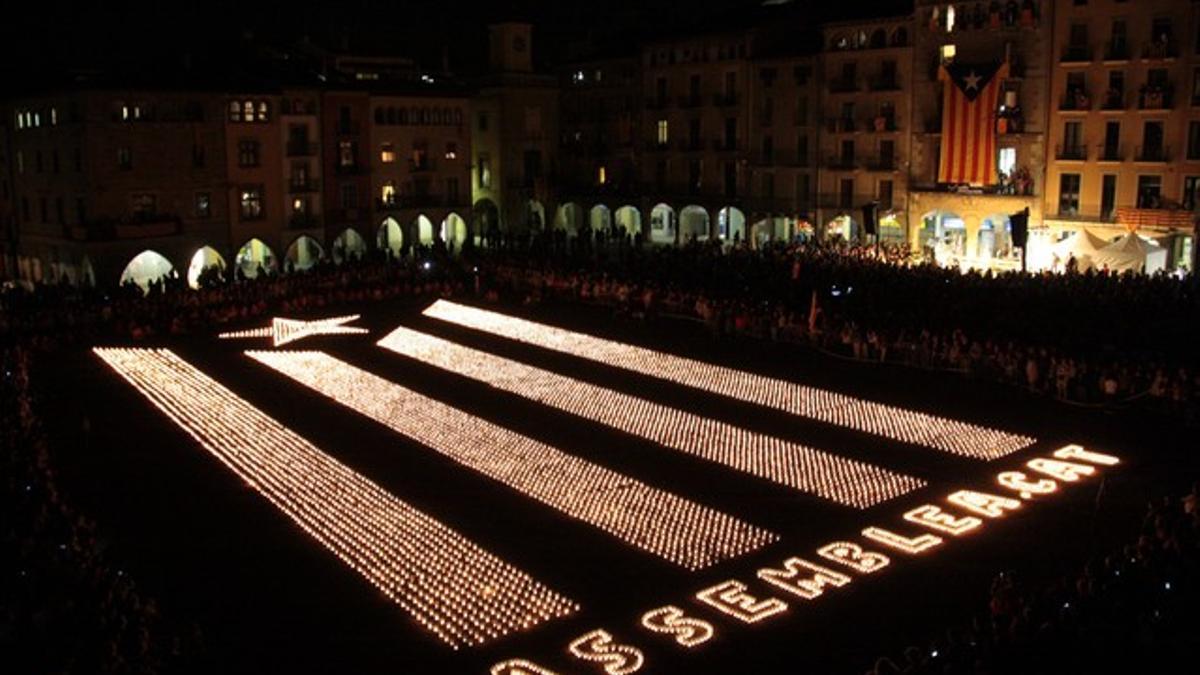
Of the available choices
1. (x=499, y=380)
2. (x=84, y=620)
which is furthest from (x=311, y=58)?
(x=84, y=620)

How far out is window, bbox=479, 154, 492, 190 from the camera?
71.3m

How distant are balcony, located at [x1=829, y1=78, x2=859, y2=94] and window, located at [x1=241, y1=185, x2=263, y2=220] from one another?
1179 inches

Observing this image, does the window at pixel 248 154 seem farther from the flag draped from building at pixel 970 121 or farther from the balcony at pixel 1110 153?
the balcony at pixel 1110 153

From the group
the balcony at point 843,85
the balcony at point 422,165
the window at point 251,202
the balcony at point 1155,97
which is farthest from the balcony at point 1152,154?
the window at point 251,202

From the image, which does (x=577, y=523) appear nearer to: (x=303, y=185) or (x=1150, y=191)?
(x=1150, y=191)

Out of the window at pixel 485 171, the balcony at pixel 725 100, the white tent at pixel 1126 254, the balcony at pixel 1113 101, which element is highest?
the balcony at pixel 725 100

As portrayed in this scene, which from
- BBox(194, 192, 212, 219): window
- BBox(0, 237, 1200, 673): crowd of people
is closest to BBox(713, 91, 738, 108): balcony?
BBox(0, 237, 1200, 673): crowd of people

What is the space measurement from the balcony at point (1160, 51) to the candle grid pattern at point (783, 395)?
85.3 feet

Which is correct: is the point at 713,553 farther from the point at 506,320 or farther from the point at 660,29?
the point at 660,29

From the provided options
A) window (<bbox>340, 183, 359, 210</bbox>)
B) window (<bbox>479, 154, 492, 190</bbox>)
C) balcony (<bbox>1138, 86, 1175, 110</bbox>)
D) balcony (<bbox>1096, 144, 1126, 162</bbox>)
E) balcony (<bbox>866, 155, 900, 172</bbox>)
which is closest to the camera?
balcony (<bbox>1138, 86, 1175, 110</bbox>)

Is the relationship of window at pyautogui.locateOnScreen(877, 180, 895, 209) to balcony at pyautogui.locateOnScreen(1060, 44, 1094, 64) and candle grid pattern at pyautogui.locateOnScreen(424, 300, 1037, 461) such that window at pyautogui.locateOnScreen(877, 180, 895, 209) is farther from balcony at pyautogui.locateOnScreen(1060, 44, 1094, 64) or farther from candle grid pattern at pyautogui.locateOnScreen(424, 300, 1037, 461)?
candle grid pattern at pyautogui.locateOnScreen(424, 300, 1037, 461)

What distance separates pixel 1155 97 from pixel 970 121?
7.93 metres

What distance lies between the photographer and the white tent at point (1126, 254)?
4103 cm

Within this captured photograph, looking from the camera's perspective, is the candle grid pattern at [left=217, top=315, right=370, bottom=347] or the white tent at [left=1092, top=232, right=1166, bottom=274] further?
the white tent at [left=1092, top=232, right=1166, bottom=274]
